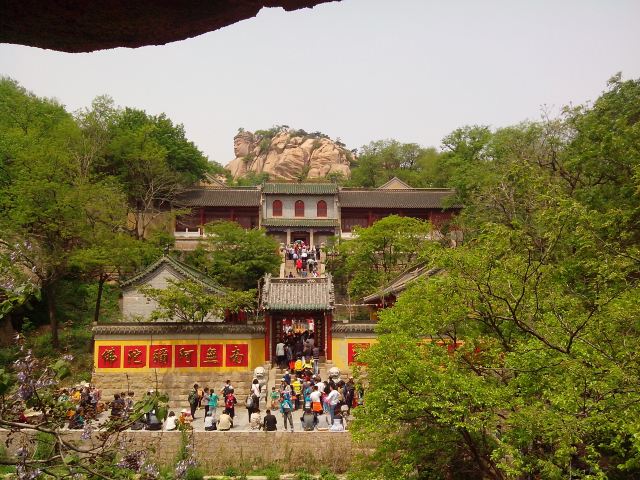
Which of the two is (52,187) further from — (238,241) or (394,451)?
(394,451)

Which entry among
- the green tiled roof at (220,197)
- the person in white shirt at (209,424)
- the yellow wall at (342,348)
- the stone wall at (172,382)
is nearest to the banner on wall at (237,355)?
the stone wall at (172,382)

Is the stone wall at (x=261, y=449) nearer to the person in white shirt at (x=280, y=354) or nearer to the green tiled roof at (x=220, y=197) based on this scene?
the person in white shirt at (x=280, y=354)

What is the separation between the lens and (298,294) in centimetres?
2000

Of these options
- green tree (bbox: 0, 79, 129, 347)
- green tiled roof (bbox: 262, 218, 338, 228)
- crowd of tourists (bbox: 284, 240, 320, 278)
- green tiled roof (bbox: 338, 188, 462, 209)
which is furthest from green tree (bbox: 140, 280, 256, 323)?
green tiled roof (bbox: 338, 188, 462, 209)

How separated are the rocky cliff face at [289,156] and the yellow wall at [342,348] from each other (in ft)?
163

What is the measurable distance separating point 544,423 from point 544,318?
7.36 ft

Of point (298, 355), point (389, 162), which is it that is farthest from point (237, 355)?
point (389, 162)

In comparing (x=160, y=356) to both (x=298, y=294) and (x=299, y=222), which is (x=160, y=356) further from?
(x=299, y=222)

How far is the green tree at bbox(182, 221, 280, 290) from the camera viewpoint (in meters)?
26.0

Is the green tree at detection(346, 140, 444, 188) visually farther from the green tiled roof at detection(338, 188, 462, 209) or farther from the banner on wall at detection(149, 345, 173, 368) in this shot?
the banner on wall at detection(149, 345, 173, 368)

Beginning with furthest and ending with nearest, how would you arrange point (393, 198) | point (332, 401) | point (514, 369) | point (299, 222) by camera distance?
point (393, 198) → point (299, 222) → point (332, 401) → point (514, 369)

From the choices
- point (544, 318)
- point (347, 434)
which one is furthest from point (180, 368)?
point (544, 318)

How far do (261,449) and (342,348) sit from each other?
226 inches

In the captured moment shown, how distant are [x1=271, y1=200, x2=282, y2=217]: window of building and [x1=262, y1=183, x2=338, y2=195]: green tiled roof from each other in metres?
0.81
